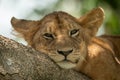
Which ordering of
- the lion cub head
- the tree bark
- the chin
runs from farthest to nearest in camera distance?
the lion cub head
the chin
the tree bark

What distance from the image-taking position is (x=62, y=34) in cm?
554

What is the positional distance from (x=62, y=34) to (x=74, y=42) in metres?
0.14

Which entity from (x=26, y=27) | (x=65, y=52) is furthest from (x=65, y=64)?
(x=26, y=27)

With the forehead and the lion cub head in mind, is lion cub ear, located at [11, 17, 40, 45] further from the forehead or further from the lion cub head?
the forehead

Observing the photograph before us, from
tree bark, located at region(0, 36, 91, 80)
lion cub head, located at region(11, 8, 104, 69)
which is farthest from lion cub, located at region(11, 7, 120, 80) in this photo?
tree bark, located at region(0, 36, 91, 80)

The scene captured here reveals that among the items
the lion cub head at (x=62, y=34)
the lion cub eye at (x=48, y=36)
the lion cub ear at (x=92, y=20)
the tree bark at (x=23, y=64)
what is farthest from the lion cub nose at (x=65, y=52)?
the lion cub ear at (x=92, y=20)

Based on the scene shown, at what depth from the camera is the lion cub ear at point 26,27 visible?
5.96 m

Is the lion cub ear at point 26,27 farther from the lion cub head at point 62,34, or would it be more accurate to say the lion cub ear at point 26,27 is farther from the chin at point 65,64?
the chin at point 65,64

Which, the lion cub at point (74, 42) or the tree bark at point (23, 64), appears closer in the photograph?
the tree bark at point (23, 64)

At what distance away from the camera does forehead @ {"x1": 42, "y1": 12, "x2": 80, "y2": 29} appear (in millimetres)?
5625

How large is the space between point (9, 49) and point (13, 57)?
0.28 feet

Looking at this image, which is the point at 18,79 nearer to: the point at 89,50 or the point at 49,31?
the point at 49,31

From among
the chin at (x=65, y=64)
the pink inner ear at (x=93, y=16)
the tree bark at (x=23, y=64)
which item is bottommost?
the chin at (x=65, y=64)

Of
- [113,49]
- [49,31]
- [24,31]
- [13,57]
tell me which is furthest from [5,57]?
[113,49]
